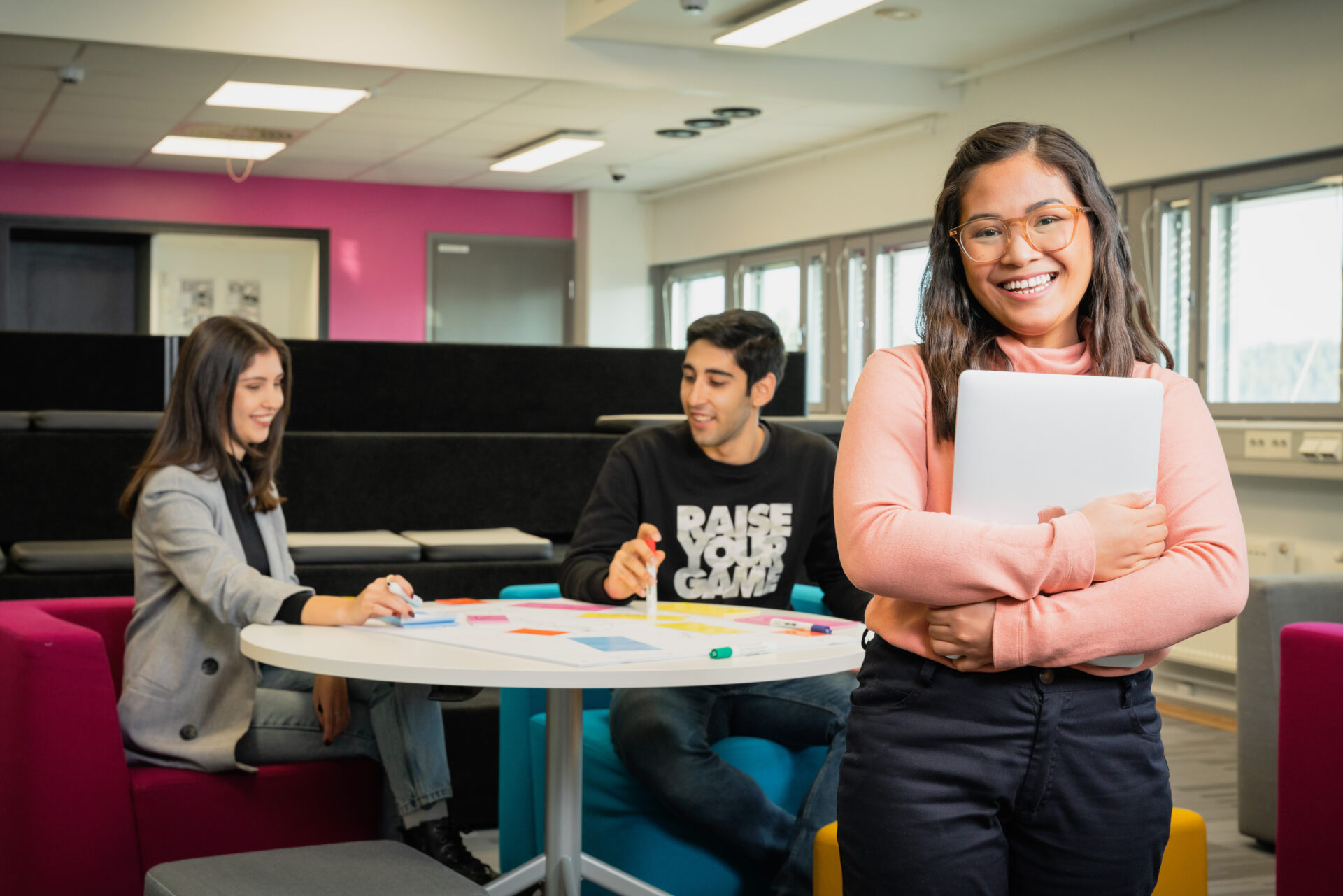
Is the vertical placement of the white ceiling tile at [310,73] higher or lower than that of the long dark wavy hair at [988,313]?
higher

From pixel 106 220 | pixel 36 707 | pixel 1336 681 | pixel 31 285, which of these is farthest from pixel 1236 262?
pixel 31 285

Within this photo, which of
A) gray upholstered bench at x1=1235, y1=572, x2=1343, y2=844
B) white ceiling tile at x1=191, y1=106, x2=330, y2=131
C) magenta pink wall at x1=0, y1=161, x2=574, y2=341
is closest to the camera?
gray upholstered bench at x1=1235, y1=572, x2=1343, y2=844

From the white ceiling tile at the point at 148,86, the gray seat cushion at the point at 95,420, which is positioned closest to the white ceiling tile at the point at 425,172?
the white ceiling tile at the point at 148,86

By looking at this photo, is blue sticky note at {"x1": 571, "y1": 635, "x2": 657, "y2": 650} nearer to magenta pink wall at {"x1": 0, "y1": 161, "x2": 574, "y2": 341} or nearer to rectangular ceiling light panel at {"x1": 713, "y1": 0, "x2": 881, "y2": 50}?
rectangular ceiling light panel at {"x1": 713, "y1": 0, "x2": 881, "y2": 50}

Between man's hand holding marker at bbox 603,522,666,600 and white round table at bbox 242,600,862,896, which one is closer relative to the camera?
white round table at bbox 242,600,862,896

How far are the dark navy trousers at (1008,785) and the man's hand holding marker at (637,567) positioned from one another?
3.31ft

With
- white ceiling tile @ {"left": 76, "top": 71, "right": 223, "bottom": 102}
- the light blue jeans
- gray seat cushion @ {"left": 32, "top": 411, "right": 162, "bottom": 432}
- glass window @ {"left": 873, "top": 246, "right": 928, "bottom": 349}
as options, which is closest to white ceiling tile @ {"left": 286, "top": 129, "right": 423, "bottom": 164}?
white ceiling tile @ {"left": 76, "top": 71, "right": 223, "bottom": 102}

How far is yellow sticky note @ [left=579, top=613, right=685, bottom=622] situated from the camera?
218cm

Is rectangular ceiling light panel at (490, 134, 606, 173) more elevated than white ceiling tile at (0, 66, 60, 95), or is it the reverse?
rectangular ceiling light panel at (490, 134, 606, 173)

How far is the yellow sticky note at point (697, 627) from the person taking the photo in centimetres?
205

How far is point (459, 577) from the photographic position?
12.1 ft

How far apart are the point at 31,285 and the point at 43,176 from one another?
0.84 metres

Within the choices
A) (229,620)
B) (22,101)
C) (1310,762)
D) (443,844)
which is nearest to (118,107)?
(22,101)

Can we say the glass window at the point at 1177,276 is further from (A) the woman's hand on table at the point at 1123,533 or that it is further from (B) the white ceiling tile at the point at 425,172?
(B) the white ceiling tile at the point at 425,172
